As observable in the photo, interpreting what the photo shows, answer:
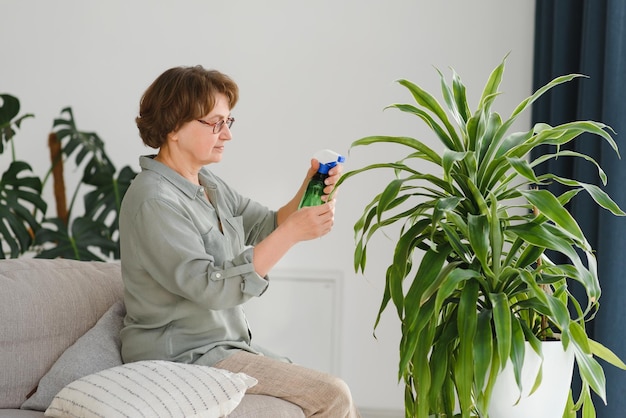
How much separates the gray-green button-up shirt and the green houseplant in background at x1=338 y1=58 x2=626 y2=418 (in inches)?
16.5

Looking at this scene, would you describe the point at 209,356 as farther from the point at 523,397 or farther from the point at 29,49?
the point at 29,49

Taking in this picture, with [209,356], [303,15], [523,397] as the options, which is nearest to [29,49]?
[303,15]

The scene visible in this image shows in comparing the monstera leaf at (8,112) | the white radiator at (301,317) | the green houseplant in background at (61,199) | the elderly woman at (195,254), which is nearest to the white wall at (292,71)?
the white radiator at (301,317)

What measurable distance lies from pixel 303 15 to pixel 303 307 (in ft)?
4.32

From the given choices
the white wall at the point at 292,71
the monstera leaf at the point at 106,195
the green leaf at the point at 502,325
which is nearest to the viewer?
the green leaf at the point at 502,325

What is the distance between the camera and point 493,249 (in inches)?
77.0

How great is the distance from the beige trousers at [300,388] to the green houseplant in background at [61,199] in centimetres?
140

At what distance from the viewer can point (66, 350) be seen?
222 centimetres

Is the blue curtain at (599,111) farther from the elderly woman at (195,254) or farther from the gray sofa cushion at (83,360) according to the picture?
the gray sofa cushion at (83,360)

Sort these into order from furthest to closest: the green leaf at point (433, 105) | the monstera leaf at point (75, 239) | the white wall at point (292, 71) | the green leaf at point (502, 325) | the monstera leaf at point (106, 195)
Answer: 1. the white wall at point (292, 71)
2. the monstera leaf at point (106, 195)
3. the monstera leaf at point (75, 239)
4. the green leaf at point (433, 105)
5. the green leaf at point (502, 325)

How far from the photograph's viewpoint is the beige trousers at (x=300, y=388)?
215 centimetres

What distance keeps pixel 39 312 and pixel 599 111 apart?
1977 mm

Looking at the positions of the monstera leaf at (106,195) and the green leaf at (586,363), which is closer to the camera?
the green leaf at (586,363)

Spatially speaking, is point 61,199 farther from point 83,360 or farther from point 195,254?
point 195,254
